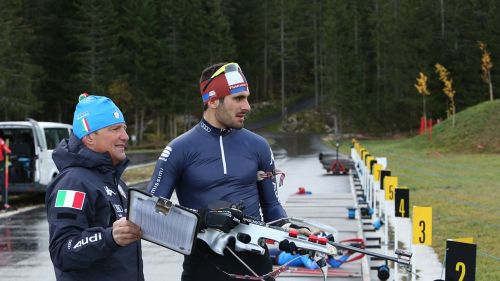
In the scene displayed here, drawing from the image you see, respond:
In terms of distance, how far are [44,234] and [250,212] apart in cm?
1099

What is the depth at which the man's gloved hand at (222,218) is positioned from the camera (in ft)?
12.9

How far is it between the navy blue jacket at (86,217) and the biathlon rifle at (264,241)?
43 cm

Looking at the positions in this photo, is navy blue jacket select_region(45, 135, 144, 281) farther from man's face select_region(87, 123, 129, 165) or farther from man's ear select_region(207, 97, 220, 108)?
man's ear select_region(207, 97, 220, 108)

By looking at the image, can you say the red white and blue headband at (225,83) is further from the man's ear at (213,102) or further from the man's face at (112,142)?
the man's face at (112,142)

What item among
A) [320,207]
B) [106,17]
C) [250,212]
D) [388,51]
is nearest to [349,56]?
[388,51]

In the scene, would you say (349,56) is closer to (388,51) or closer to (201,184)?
(388,51)

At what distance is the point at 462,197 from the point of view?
20078mm

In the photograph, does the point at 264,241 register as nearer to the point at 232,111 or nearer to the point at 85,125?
the point at 232,111

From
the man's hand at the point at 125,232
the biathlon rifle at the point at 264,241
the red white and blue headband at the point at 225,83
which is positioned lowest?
the biathlon rifle at the point at 264,241

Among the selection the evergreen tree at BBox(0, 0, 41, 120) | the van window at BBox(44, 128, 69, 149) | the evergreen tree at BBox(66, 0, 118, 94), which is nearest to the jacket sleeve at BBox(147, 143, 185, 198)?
the van window at BBox(44, 128, 69, 149)

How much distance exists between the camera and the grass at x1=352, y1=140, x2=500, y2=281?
40.9 ft

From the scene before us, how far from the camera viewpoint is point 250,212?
4.70 metres

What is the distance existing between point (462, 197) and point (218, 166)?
16529 mm

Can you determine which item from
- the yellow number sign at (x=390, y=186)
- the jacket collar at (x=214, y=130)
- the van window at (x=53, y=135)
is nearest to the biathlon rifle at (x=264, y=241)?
the jacket collar at (x=214, y=130)
